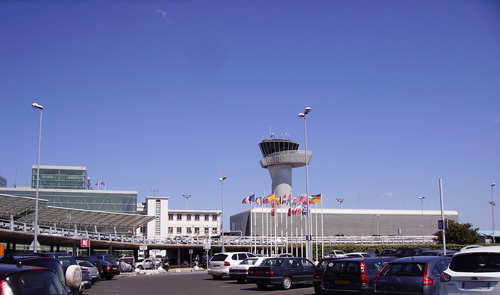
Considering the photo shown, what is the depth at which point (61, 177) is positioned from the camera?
121688mm

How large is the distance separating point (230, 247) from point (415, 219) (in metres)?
46.5

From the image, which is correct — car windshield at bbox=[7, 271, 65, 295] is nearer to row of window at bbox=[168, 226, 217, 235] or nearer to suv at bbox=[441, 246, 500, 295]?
suv at bbox=[441, 246, 500, 295]

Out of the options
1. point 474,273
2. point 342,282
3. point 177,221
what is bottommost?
point 342,282

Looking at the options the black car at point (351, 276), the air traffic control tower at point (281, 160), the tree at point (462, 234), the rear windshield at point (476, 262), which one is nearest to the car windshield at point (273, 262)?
the black car at point (351, 276)

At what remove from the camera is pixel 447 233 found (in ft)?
216

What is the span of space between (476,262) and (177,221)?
91.8m

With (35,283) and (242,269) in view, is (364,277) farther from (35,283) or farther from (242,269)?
(242,269)

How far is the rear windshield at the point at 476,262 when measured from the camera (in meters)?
10.6

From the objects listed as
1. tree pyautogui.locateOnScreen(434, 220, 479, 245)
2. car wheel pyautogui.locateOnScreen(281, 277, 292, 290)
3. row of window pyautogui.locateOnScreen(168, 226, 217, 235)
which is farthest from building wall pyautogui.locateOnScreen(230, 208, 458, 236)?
car wheel pyautogui.locateOnScreen(281, 277, 292, 290)

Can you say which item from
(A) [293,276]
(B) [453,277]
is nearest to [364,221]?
(A) [293,276]

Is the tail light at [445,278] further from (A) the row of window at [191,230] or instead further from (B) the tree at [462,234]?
(A) the row of window at [191,230]

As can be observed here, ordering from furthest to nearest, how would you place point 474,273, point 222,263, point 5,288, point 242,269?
point 222,263 → point 242,269 → point 474,273 → point 5,288

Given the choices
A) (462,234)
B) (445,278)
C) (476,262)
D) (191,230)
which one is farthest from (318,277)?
(191,230)

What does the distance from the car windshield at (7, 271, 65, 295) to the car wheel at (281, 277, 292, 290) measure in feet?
51.0
